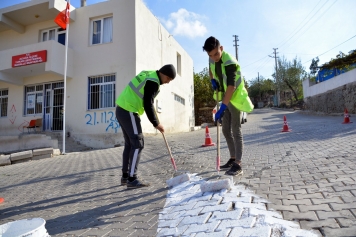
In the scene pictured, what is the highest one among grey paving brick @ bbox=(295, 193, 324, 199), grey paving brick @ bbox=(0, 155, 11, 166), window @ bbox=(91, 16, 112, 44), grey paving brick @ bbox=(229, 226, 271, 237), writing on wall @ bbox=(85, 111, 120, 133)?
window @ bbox=(91, 16, 112, 44)

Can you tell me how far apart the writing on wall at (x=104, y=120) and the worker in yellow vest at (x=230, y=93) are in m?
7.86

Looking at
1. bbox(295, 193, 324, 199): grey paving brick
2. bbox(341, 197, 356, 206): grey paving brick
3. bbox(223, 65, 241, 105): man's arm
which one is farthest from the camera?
bbox(223, 65, 241, 105): man's arm

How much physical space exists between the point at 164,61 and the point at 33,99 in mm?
7171

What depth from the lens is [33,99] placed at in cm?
1309

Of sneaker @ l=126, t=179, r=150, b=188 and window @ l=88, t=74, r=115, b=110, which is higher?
window @ l=88, t=74, r=115, b=110

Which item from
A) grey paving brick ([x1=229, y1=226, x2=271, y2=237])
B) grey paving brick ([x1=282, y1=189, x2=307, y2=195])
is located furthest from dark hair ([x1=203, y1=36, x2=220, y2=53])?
grey paving brick ([x1=229, y1=226, x2=271, y2=237])

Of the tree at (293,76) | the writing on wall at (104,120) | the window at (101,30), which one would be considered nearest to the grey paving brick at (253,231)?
the writing on wall at (104,120)

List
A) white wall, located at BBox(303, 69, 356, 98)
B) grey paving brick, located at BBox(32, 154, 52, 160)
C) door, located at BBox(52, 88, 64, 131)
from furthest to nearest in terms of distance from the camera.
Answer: white wall, located at BBox(303, 69, 356, 98), door, located at BBox(52, 88, 64, 131), grey paving brick, located at BBox(32, 154, 52, 160)

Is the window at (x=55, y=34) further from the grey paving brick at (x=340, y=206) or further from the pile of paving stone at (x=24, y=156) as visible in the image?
the grey paving brick at (x=340, y=206)

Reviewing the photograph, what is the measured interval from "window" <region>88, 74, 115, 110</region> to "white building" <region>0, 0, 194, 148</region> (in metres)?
0.04

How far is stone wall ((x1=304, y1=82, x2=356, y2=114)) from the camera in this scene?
1667 centimetres

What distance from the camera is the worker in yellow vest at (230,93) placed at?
3.29 m

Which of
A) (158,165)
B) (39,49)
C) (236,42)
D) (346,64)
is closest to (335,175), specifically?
(158,165)

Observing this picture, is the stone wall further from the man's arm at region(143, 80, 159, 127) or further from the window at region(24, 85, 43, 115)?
the window at region(24, 85, 43, 115)
